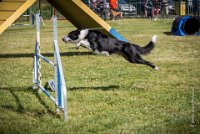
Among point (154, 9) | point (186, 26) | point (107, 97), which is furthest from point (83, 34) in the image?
point (154, 9)

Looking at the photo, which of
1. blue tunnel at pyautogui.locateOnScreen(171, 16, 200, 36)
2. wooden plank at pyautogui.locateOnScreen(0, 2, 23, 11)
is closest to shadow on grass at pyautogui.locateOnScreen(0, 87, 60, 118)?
wooden plank at pyautogui.locateOnScreen(0, 2, 23, 11)

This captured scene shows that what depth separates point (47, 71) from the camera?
9.18 m

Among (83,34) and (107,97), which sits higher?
(83,34)

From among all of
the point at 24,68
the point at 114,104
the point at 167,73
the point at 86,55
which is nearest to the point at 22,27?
the point at 86,55

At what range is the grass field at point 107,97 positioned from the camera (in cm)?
483

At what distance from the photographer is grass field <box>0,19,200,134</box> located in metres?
4.83

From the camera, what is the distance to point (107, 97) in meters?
6.40

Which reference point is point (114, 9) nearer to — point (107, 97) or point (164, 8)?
point (164, 8)

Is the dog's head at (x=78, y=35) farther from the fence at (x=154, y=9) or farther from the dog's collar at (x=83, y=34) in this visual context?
the fence at (x=154, y=9)

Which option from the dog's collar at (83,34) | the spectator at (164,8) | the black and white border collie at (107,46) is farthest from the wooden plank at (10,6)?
the spectator at (164,8)

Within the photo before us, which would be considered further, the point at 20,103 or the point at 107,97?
the point at 107,97

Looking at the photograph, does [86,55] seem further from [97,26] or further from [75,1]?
[75,1]

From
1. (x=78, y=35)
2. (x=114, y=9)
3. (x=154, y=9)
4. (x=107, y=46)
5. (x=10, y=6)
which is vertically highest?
(x=10, y=6)

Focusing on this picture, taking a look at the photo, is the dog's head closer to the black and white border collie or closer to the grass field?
the black and white border collie
